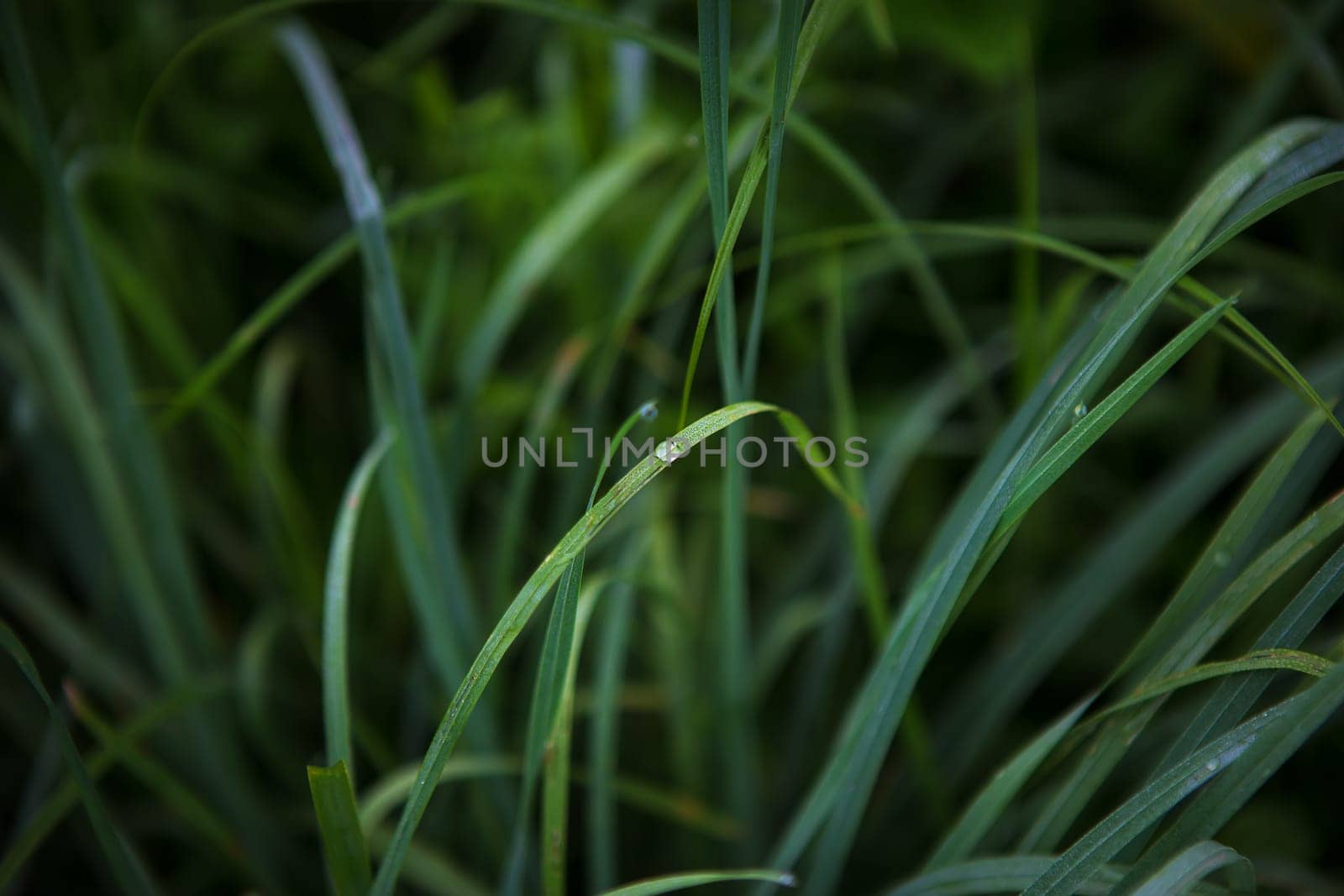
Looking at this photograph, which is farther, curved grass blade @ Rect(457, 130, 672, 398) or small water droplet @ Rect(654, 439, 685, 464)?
curved grass blade @ Rect(457, 130, 672, 398)

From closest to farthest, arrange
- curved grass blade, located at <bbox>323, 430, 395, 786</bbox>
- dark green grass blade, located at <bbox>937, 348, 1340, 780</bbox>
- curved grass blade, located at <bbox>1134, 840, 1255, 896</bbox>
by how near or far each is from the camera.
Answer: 1. curved grass blade, located at <bbox>1134, 840, 1255, 896</bbox>
2. curved grass blade, located at <bbox>323, 430, 395, 786</bbox>
3. dark green grass blade, located at <bbox>937, 348, 1340, 780</bbox>

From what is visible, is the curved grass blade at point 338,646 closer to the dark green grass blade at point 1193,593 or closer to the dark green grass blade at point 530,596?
the dark green grass blade at point 530,596

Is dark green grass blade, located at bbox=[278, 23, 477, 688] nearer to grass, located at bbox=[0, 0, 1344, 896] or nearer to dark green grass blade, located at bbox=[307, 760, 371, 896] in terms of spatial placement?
grass, located at bbox=[0, 0, 1344, 896]

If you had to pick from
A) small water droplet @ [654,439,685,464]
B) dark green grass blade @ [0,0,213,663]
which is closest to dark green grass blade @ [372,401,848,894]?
small water droplet @ [654,439,685,464]

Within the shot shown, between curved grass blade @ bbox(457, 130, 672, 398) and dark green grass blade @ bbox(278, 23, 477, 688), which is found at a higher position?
curved grass blade @ bbox(457, 130, 672, 398)

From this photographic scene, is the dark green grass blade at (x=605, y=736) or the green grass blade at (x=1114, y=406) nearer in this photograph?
the green grass blade at (x=1114, y=406)

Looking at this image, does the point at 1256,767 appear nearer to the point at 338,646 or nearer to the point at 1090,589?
the point at 1090,589

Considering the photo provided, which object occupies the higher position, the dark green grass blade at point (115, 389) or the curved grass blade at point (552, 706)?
the dark green grass blade at point (115, 389)

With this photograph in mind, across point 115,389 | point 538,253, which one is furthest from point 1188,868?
point 115,389

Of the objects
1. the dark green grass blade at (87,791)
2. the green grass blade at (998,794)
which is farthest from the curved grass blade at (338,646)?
the green grass blade at (998,794)
